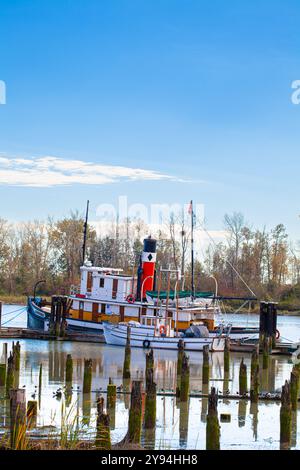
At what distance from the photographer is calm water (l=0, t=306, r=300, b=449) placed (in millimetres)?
21078

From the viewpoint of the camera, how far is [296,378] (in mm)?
23969

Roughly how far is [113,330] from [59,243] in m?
42.9

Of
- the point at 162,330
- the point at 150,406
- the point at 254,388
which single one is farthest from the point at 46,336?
the point at 150,406

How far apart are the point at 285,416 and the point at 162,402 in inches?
295

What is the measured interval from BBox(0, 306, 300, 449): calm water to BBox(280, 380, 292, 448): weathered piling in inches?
24.5

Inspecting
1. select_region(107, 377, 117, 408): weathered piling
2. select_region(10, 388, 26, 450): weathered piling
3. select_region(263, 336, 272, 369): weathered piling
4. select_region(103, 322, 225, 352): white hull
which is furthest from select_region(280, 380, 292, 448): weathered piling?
select_region(103, 322, 225, 352): white hull

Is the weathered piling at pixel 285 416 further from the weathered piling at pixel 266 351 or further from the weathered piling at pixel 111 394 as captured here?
the weathered piling at pixel 266 351

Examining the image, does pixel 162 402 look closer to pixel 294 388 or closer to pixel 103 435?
pixel 294 388

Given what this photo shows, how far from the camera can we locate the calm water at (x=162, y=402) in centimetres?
2108

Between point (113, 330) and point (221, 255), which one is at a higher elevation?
point (221, 255)

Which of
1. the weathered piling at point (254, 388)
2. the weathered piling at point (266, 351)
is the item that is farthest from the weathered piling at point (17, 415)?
the weathered piling at point (266, 351)
